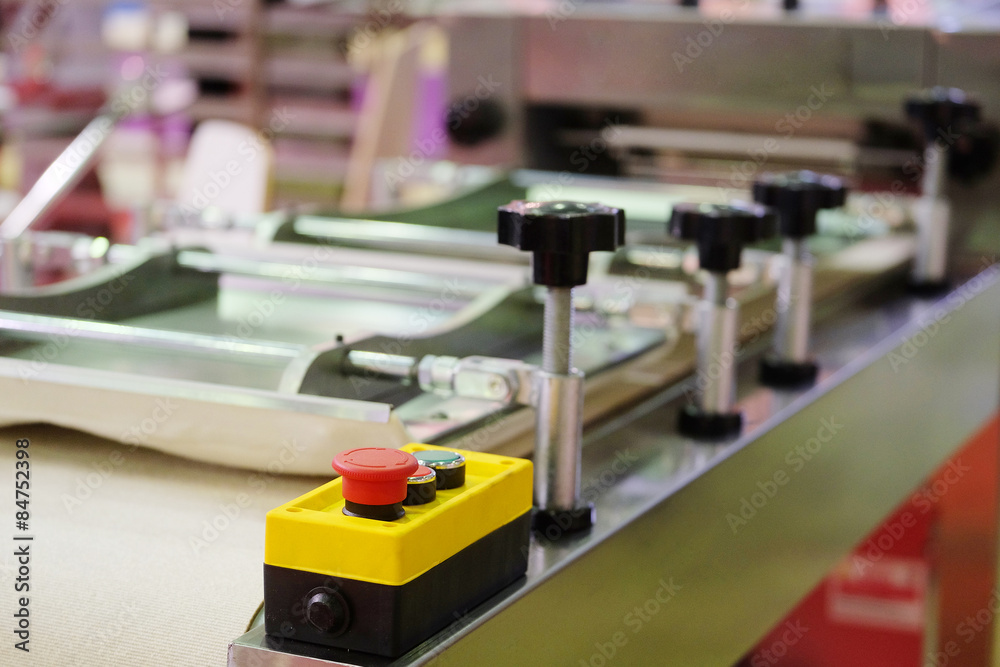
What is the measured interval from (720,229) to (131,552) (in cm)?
53

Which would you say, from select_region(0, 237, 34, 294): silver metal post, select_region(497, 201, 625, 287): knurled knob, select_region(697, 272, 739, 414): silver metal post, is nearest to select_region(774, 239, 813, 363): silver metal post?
select_region(697, 272, 739, 414): silver metal post

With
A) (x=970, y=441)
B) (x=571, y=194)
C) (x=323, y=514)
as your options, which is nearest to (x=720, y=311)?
(x=323, y=514)

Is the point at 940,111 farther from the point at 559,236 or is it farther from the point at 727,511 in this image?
the point at 559,236

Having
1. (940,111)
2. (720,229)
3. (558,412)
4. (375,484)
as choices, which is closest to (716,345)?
(720,229)

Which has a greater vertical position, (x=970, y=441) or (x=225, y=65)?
(x=225, y=65)

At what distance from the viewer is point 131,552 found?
0.78 meters

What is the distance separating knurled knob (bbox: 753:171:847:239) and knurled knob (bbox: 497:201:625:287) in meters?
0.42

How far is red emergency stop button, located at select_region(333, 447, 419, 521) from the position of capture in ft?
2.00

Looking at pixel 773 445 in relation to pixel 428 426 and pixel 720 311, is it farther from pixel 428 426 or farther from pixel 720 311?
pixel 428 426

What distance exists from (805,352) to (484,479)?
634 millimetres

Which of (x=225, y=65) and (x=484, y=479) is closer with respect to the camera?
(x=484, y=479)

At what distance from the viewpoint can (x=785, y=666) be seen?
2303mm

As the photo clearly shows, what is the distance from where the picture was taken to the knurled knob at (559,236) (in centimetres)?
78

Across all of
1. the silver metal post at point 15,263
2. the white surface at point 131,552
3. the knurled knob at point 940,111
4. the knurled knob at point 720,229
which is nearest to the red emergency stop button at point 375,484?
the white surface at point 131,552
